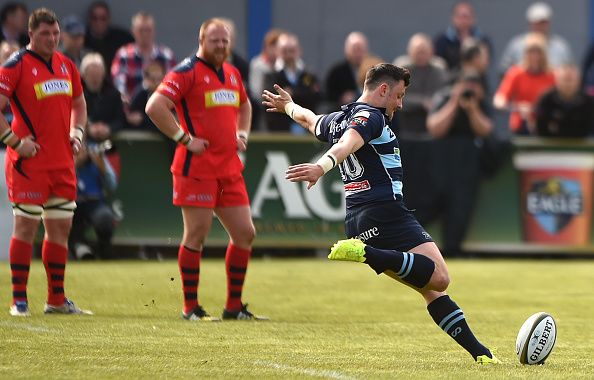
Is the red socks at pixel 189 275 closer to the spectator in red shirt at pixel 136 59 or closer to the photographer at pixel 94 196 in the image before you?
the photographer at pixel 94 196

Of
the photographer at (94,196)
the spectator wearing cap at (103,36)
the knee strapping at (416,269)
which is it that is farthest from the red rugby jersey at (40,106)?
the spectator wearing cap at (103,36)

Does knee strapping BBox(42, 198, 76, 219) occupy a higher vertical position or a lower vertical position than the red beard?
lower

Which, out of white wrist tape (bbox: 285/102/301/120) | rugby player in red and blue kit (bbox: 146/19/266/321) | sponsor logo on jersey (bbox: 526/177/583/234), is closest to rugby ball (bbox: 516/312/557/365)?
white wrist tape (bbox: 285/102/301/120)

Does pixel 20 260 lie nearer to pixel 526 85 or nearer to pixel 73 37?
pixel 73 37

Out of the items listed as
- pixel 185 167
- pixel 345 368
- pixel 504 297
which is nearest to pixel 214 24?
pixel 185 167

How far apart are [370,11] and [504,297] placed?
9283 mm

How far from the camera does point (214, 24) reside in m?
9.05

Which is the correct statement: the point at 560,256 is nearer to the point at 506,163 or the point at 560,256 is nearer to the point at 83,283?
the point at 506,163

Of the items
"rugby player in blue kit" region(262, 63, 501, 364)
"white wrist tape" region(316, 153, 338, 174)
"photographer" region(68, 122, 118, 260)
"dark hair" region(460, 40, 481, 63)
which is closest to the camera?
"white wrist tape" region(316, 153, 338, 174)

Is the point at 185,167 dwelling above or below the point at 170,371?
above

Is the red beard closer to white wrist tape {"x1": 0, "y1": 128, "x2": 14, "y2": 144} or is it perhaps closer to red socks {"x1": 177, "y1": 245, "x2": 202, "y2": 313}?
red socks {"x1": 177, "y1": 245, "x2": 202, "y2": 313}

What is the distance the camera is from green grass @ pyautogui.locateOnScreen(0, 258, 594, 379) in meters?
6.62

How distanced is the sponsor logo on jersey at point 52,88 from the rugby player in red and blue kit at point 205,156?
30.1 inches

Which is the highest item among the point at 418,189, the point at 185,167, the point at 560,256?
the point at 185,167
